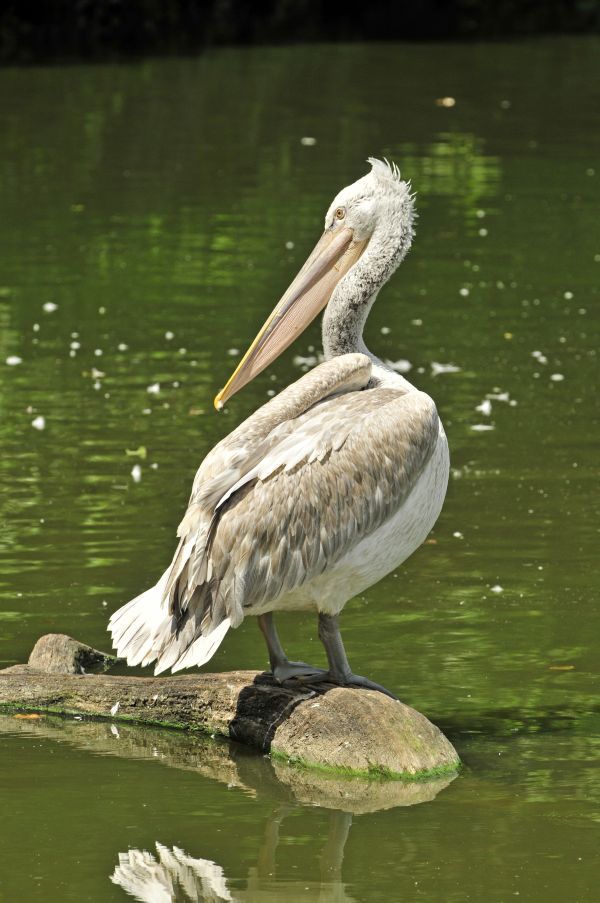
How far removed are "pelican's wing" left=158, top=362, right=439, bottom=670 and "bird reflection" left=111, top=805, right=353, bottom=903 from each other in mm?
819

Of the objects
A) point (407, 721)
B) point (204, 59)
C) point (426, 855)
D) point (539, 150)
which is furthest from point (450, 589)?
point (204, 59)

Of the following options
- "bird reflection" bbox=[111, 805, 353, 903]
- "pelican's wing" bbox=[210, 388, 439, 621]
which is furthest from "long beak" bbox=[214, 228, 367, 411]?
"bird reflection" bbox=[111, 805, 353, 903]

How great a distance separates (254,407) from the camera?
1144 centimetres

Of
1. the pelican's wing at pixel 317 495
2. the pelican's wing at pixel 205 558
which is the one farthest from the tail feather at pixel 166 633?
the pelican's wing at pixel 317 495

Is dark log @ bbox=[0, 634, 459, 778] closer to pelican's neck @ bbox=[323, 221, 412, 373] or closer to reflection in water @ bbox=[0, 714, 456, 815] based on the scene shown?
reflection in water @ bbox=[0, 714, 456, 815]

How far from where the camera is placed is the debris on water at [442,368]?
1222 cm

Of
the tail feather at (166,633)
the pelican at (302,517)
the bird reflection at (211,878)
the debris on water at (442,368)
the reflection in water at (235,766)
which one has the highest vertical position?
the pelican at (302,517)

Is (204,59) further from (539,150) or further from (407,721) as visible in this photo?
(407,721)

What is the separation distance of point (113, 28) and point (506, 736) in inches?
1325

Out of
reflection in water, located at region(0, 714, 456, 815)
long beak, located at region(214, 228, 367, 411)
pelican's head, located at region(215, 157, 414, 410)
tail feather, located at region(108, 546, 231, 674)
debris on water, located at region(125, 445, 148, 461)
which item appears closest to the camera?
reflection in water, located at region(0, 714, 456, 815)

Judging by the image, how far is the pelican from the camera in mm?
6398

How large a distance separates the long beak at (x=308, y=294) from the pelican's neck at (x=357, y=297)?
0.82 ft

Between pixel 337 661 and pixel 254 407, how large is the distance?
499 centimetres

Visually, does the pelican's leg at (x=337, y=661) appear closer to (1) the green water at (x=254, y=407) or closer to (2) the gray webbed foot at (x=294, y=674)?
(2) the gray webbed foot at (x=294, y=674)
